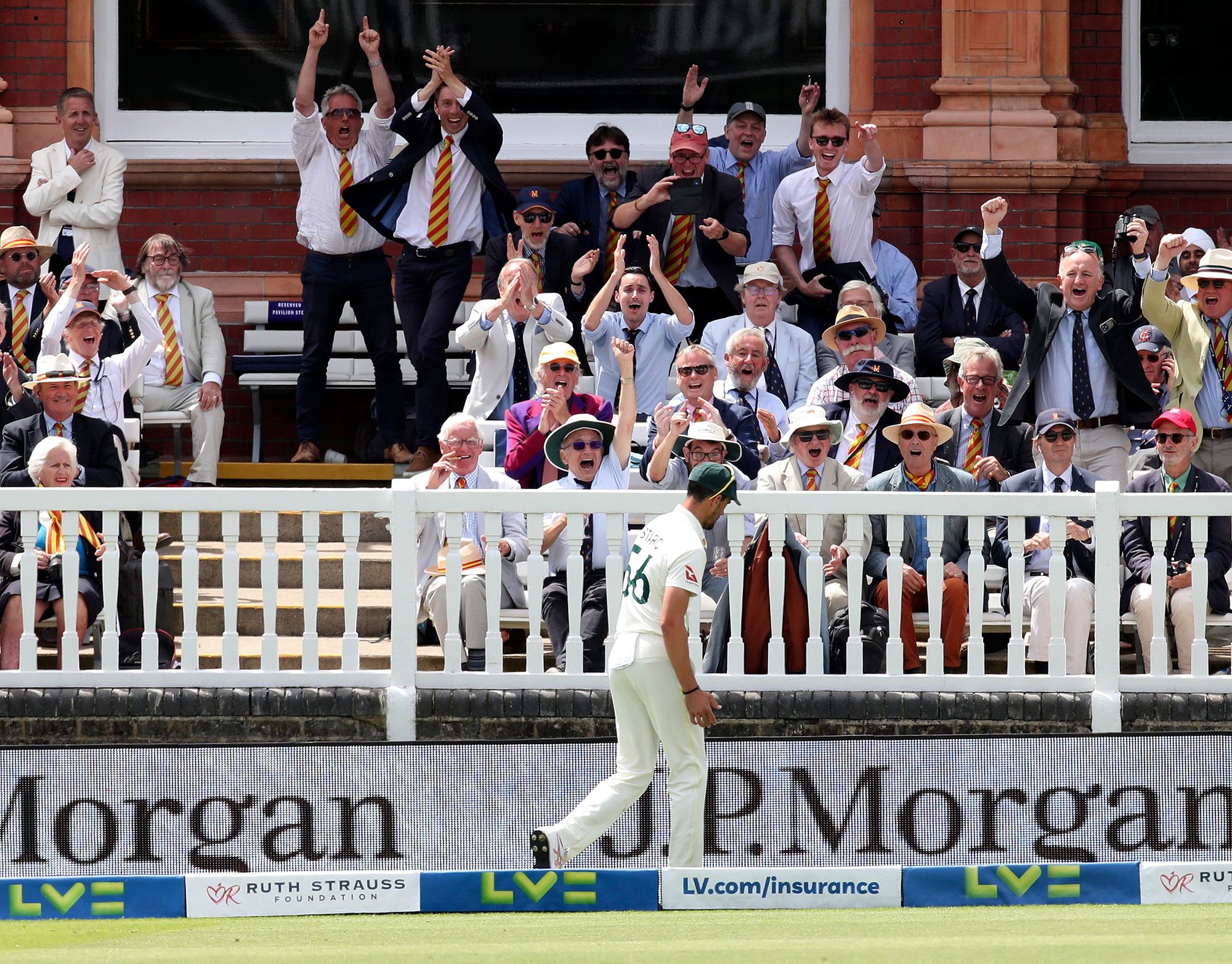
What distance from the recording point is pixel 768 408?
1004 centimetres

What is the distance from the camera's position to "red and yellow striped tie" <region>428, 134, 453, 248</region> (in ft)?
37.6

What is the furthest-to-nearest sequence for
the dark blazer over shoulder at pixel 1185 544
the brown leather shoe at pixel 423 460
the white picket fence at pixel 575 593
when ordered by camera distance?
the brown leather shoe at pixel 423 460
the dark blazer over shoulder at pixel 1185 544
the white picket fence at pixel 575 593

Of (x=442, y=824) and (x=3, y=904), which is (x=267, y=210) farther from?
(x=3, y=904)

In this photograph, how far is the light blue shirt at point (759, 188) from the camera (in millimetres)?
12055

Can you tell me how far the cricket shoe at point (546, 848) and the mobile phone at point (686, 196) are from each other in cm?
524

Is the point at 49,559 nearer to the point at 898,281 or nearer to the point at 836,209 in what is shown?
the point at 836,209

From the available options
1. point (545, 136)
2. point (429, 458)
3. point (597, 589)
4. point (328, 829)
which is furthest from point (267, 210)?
point (328, 829)

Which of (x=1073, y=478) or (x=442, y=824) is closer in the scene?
(x=442, y=824)

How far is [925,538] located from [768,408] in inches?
55.6

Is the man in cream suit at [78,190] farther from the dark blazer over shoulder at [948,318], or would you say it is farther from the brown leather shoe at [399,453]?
the dark blazer over shoulder at [948,318]

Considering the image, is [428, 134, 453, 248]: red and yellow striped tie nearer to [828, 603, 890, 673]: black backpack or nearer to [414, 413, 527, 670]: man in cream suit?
[414, 413, 527, 670]: man in cream suit

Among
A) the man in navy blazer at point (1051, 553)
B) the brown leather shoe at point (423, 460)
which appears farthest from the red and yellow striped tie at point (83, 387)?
the man in navy blazer at point (1051, 553)

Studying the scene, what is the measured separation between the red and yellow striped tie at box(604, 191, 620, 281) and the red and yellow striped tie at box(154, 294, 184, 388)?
8.12 feet

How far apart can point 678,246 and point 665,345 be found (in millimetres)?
1086
